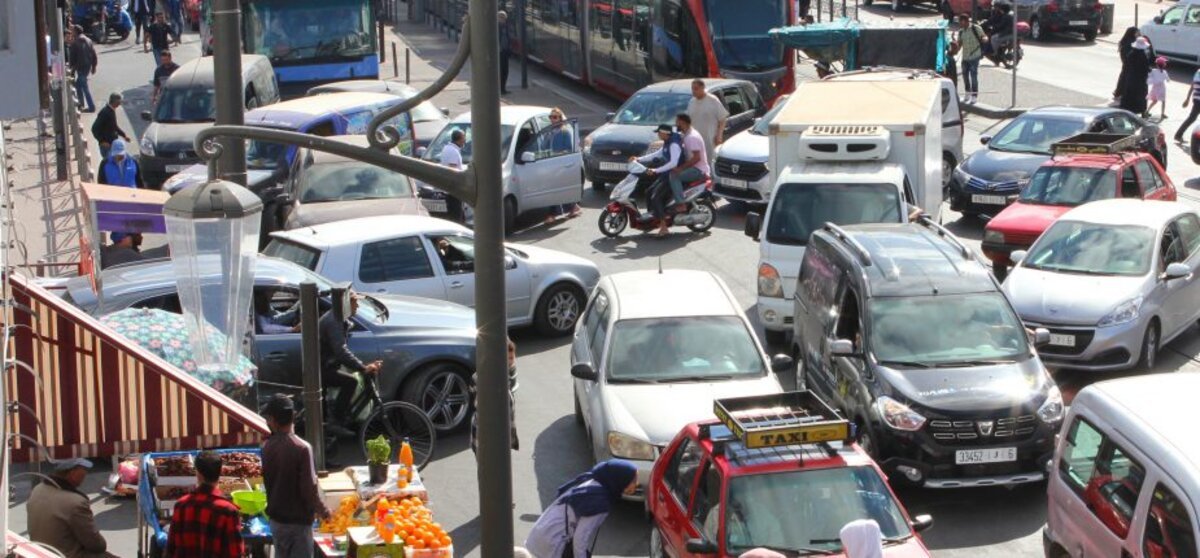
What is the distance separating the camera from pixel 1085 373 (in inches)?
650

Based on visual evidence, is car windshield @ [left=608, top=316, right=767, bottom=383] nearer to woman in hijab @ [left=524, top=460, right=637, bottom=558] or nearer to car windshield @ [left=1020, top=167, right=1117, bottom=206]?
woman in hijab @ [left=524, top=460, right=637, bottom=558]

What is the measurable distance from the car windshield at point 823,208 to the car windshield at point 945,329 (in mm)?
3656

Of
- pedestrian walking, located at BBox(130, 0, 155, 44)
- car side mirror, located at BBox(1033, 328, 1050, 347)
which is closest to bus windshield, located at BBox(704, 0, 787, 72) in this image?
car side mirror, located at BBox(1033, 328, 1050, 347)

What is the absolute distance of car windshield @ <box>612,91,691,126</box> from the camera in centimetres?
2608

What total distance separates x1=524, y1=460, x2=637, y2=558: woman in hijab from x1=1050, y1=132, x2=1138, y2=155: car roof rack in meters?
11.9

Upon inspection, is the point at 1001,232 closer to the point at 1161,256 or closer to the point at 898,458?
the point at 1161,256

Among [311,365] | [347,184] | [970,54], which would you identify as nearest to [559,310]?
[347,184]

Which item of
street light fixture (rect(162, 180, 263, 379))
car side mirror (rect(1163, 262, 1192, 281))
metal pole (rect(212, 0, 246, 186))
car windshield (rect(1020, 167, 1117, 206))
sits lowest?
car side mirror (rect(1163, 262, 1192, 281))

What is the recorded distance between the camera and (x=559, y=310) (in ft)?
59.5

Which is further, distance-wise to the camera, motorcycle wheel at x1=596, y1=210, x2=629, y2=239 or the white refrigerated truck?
motorcycle wheel at x1=596, y1=210, x2=629, y2=239

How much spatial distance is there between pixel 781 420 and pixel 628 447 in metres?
2.25

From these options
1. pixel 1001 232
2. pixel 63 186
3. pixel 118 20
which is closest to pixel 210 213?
pixel 1001 232

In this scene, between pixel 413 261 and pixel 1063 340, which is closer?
pixel 1063 340

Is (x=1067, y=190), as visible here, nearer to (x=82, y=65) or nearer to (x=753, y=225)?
(x=753, y=225)
